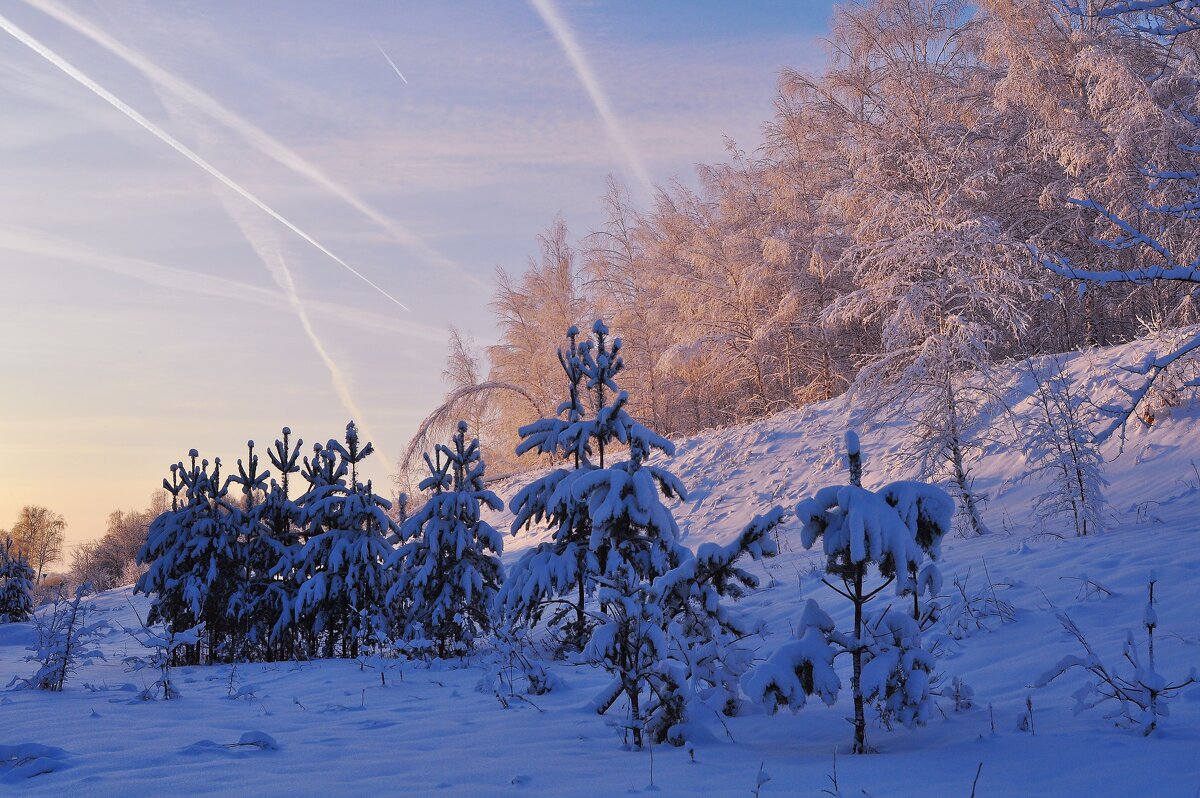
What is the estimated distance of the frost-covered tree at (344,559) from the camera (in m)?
11.2

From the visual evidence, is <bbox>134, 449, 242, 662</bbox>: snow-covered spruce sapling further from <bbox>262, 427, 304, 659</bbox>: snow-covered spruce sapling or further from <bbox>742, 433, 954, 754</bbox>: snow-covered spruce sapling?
<bbox>742, 433, 954, 754</bbox>: snow-covered spruce sapling

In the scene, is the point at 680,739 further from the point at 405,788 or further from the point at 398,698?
the point at 398,698

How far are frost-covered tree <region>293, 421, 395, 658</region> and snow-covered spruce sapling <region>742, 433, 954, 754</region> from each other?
7893 millimetres

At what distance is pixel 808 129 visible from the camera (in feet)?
79.7

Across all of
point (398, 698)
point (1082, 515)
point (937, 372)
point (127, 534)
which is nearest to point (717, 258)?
point (937, 372)

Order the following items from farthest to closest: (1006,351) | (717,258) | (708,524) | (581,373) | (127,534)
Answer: (127,534)
(717,258)
(1006,351)
(708,524)
(581,373)

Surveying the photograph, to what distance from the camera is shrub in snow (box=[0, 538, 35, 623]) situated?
19.4 m

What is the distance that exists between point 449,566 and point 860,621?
6.77 meters

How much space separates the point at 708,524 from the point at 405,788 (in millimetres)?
13347

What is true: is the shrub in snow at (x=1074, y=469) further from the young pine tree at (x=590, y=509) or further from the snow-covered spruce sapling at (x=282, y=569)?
the snow-covered spruce sapling at (x=282, y=569)

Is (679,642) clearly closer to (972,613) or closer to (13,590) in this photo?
(972,613)

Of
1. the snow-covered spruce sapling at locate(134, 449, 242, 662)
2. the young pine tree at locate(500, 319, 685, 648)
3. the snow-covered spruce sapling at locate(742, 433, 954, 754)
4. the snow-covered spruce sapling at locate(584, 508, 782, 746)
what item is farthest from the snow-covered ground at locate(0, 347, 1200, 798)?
the snow-covered spruce sapling at locate(134, 449, 242, 662)

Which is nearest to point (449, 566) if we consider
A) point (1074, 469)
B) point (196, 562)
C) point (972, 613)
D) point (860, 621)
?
point (196, 562)

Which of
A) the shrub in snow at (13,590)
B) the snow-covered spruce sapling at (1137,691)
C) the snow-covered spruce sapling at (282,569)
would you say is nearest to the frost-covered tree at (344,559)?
the snow-covered spruce sapling at (282,569)
